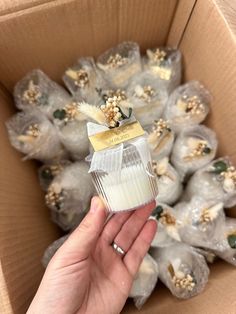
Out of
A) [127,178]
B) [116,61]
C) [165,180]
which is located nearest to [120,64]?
[116,61]

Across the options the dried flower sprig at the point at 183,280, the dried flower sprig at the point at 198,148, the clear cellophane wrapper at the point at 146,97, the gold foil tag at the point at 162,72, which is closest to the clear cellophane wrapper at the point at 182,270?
the dried flower sprig at the point at 183,280

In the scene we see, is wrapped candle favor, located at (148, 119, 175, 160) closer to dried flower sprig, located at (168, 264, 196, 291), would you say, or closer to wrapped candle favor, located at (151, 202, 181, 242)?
wrapped candle favor, located at (151, 202, 181, 242)

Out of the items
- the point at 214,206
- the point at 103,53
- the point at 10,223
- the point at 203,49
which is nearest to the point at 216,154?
the point at 214,206

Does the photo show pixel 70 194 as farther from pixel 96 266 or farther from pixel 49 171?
pixel 96 266

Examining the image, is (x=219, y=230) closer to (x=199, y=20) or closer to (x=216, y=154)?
(x=216, y=154)

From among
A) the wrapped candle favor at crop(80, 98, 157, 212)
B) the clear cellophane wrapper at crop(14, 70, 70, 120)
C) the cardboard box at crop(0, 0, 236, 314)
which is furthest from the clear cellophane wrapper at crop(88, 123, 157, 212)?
the clear cellophane wrapper at crop(14, 70, 70, 120)

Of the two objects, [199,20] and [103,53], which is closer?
[199,20]

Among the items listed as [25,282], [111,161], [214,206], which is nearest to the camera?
[111,161]
